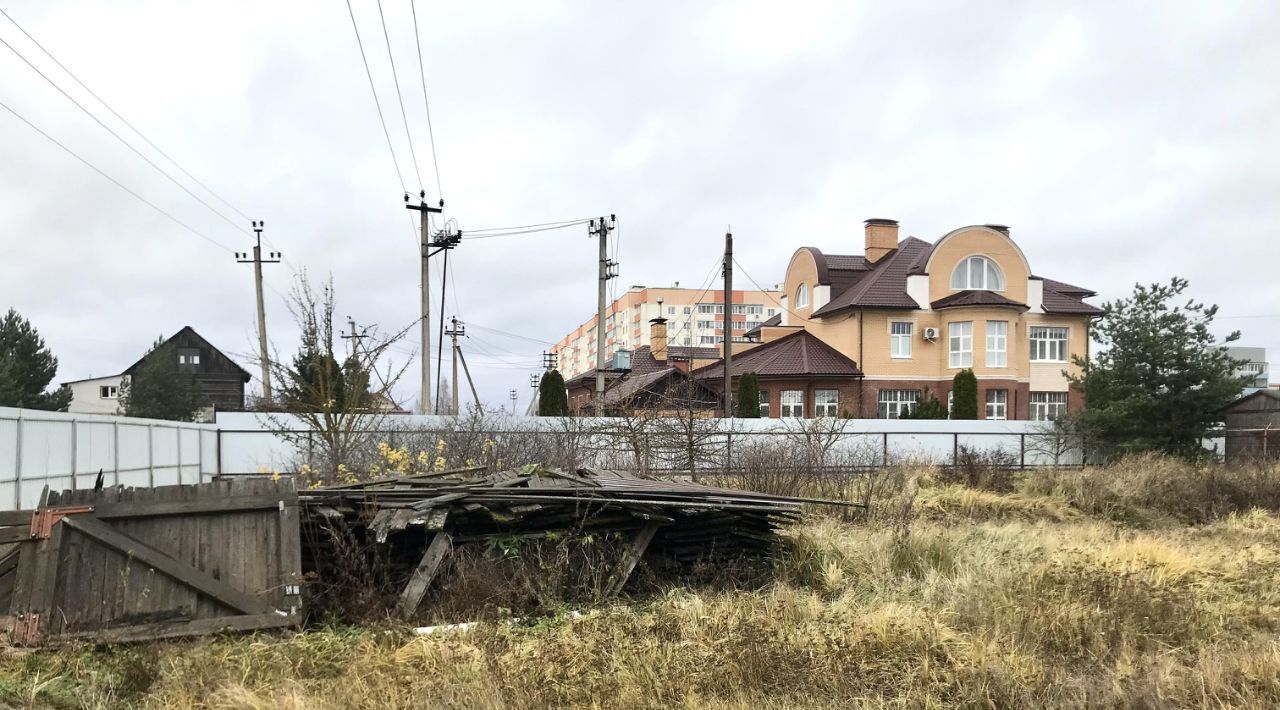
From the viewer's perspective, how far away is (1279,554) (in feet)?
35.8

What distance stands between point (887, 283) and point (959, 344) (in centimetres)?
390

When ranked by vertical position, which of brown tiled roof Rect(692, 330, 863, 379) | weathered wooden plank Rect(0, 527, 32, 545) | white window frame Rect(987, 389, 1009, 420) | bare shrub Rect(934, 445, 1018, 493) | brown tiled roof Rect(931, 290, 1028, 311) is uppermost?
brown tiled roof Rect(931, 290, 1028, 311)

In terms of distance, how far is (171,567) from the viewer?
7.01 m

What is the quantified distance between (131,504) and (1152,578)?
937 centimetres

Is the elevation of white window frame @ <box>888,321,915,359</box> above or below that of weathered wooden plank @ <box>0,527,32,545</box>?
above

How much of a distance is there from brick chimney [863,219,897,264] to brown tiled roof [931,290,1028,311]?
18.1 ft

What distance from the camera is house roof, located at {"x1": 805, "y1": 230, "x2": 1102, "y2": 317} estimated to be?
37.0 m

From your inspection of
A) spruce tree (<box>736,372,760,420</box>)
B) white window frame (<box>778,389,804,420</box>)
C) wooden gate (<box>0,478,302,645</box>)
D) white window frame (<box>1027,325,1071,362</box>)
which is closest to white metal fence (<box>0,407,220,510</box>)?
wooden gate (<box>0,478,302,645</box>)

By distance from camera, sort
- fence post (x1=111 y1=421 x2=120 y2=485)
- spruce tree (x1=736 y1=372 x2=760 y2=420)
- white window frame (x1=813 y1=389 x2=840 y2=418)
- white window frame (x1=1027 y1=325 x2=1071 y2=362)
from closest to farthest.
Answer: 1. fence post (x1=111 y1=421 x2=120 y2=485)
2. spruce tree (x1=736 y1=372 x2=760 y2=420)
3. white window frame (x1=813 y1=389 x2=840 y2=418)
4. white window frame (x1=1027 y1=325 x2=1071 y2=362)

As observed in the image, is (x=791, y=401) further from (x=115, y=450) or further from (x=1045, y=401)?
(x=115, y=450)

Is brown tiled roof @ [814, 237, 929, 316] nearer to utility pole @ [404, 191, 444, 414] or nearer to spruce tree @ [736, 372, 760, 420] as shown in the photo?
spruce tree @ [736, 372, 760, 420]

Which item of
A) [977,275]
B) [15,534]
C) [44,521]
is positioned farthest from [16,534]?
[977,275]

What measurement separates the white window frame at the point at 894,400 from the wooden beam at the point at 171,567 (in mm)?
32075

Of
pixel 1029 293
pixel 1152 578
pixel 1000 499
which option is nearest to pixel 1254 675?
pixel 1152 578
